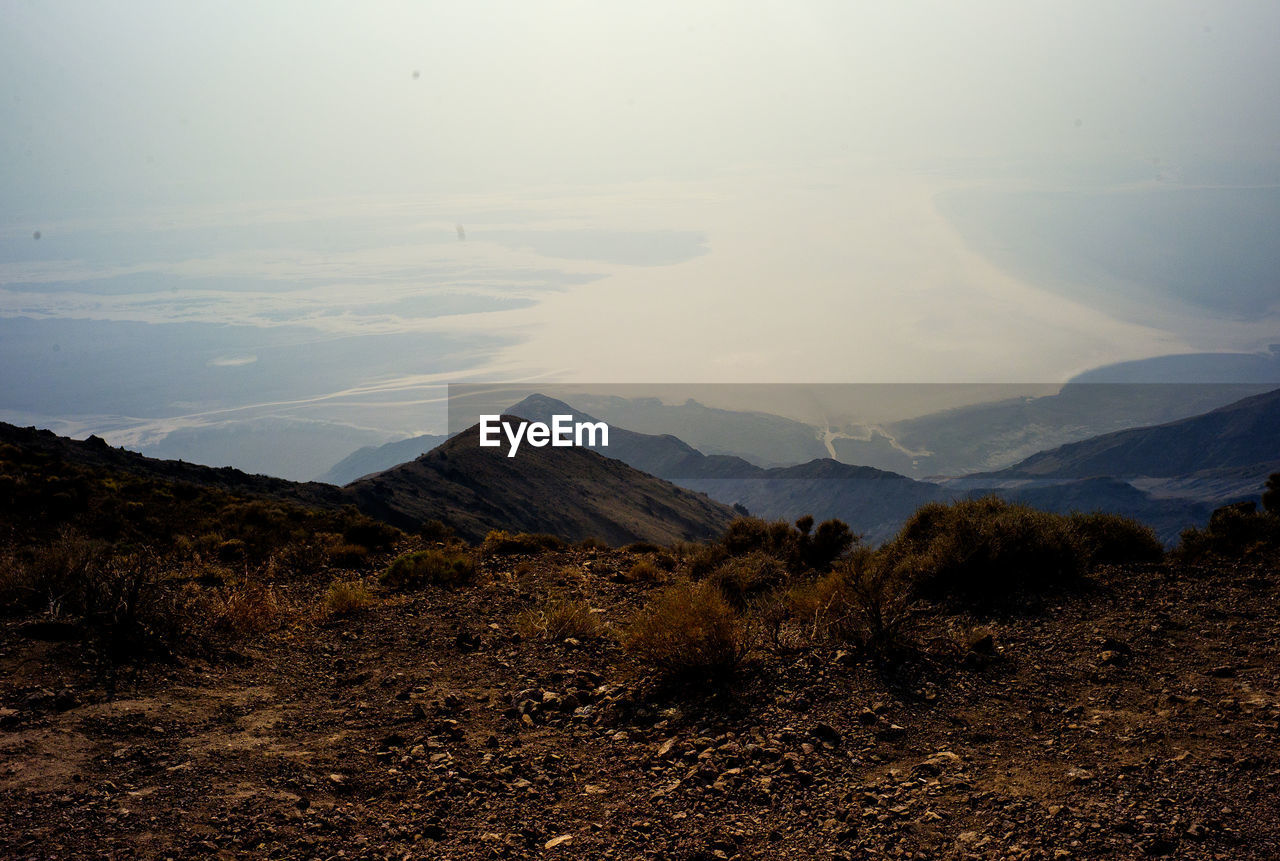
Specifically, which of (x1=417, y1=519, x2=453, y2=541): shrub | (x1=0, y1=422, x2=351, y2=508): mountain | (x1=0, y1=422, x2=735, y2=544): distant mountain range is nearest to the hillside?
(x1=0, y1=422, x2=735, y2=544): distant mountain range

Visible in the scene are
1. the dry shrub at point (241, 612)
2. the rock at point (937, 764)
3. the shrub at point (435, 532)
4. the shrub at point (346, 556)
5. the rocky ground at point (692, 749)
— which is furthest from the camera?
the shrub at point (435, 532)

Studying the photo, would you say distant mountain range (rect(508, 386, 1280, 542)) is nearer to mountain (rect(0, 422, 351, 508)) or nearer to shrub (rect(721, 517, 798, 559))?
mountain (rect(0, 422, 351, 508))

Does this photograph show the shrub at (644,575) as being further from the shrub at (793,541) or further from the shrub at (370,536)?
the shrub at (370,536)

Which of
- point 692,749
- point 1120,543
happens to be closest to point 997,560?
point 1120,543

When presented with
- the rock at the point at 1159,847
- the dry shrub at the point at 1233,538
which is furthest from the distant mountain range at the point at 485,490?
the dry shrub at the point at 1233,538

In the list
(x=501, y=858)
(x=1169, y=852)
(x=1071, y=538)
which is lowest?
(x=501, y=858)

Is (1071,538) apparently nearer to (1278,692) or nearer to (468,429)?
(1278,692)

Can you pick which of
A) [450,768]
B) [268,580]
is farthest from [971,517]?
[268,580]

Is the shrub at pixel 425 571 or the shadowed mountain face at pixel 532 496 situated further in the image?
the shadowed mountain face at pixel 532 496
